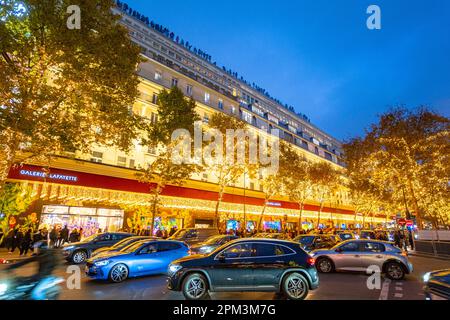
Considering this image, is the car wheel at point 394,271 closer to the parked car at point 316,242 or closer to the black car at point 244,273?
the black car at point 244,273

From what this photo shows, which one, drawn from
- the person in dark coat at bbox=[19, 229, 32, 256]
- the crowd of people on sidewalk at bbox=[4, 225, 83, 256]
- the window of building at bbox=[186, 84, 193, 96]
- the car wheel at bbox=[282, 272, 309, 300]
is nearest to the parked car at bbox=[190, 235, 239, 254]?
the car wheel at bbox=[282, 272, 309, 300]

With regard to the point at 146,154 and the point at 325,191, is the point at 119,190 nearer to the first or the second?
the point at 146,154

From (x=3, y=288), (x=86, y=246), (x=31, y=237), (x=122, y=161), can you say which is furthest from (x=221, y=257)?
(x=122, y=161)

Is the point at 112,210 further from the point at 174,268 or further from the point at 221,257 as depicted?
the point at 221,257

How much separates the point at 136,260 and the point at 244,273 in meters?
4.81

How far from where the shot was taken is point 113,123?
15156mm

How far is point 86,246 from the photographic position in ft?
49.2

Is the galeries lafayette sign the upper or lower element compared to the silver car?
upper

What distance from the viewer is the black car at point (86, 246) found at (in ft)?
47.2

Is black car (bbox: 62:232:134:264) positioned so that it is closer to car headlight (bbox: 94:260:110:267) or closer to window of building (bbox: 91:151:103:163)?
car headlight (bbox: 94:260:110:267)

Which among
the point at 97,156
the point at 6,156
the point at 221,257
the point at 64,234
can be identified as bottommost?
the point at 64,234

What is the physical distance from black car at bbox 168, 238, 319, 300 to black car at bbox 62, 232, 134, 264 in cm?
925

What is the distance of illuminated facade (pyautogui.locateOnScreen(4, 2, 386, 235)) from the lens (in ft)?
68.7
